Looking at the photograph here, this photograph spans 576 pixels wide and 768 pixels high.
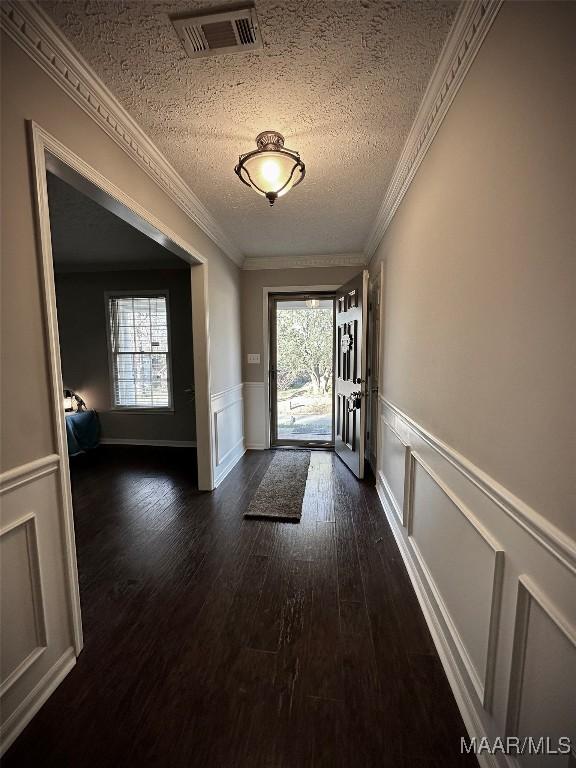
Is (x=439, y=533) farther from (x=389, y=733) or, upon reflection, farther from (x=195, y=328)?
(x=195, y=328)

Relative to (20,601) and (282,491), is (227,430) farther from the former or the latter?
(20,601)

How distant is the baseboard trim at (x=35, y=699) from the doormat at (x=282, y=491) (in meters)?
1.40

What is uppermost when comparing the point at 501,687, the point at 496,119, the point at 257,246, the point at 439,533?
the point at 257,246

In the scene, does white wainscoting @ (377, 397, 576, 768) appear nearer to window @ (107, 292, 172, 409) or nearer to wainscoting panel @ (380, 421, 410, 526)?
wainscoting panel @ (380, 421, 410, 526)

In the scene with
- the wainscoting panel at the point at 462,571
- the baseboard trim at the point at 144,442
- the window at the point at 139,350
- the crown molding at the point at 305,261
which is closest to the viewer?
the wainscoting panel at the point at 462,571

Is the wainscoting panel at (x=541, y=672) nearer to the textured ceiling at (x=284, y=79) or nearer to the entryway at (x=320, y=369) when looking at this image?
the textured ceiling at (x=284, y=79)

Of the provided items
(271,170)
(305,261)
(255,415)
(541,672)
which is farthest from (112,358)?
(541,672)

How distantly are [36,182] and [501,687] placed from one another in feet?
7.60

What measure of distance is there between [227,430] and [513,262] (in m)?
3.17

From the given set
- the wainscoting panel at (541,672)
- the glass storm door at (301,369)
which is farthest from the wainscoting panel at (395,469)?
the glass storm door at (301,369)

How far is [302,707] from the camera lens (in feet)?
3.88

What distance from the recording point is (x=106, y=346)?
4641 mm

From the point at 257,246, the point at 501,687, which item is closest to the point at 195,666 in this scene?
the point at 501,687

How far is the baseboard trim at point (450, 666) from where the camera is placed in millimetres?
1021
